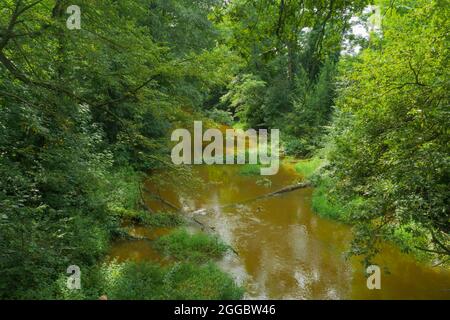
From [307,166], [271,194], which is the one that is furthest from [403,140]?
[307,166]

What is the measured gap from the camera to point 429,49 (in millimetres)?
6562

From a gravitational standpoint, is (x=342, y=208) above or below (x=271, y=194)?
below

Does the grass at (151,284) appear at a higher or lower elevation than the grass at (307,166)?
lower

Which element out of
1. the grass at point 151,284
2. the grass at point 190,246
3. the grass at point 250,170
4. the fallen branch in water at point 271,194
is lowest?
the grass at point 151,284

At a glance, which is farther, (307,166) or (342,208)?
(307,166)

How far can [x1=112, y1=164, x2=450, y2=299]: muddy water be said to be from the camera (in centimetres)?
848

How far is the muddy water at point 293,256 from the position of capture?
8.48m

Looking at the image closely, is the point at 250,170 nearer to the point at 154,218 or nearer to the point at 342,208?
the point at 342,208

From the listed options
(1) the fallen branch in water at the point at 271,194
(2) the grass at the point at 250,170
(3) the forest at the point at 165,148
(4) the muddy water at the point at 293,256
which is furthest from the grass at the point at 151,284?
(2) the grass at the point at 250,170

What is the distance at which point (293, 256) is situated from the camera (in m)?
10.0

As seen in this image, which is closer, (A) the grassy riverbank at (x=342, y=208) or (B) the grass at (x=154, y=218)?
(A) the grassy riverbank at (x=342, y=208)

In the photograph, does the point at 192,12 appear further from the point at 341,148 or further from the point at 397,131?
the point at 397,131

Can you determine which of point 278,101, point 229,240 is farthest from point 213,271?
point 278,101

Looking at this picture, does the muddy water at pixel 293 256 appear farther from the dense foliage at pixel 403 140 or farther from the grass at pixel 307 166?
the grass at pixel 307 166
